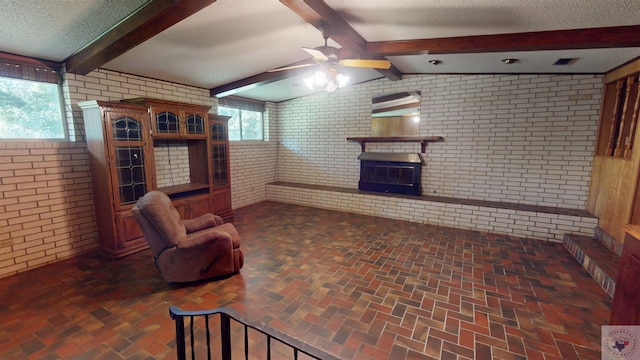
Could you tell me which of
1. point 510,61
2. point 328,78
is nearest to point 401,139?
point 510,61

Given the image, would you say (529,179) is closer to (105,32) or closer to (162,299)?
(162,299)

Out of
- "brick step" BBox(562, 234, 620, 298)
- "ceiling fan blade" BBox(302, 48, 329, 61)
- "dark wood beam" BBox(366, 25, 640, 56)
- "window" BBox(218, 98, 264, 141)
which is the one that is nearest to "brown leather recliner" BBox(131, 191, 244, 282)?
"ceiling fan blade" BBox(302, 48, 329, 61)

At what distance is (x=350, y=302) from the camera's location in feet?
8.49

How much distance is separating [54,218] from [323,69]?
3.83m

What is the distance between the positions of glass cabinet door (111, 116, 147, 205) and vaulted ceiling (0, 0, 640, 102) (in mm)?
738

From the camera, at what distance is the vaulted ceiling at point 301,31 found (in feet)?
7.64

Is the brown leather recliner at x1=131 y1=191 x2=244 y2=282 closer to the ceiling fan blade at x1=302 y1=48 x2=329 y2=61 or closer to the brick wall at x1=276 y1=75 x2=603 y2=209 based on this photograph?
the ceiling fan blade at x1=302 y1=48 x2=329 y2=61

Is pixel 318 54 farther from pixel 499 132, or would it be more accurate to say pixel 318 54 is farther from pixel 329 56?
pixel 499 132

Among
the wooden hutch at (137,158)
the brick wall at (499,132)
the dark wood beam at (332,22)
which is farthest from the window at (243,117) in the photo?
the dark wood beam at (332,22)

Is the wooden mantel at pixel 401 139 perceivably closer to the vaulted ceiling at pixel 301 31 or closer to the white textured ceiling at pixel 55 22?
the vaulted ceiling at pixel 301 31

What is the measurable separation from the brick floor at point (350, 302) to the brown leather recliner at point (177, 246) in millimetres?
170

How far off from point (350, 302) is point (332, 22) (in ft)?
9.42

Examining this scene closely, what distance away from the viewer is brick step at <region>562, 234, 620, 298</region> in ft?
9.04

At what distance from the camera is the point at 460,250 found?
3795mm
